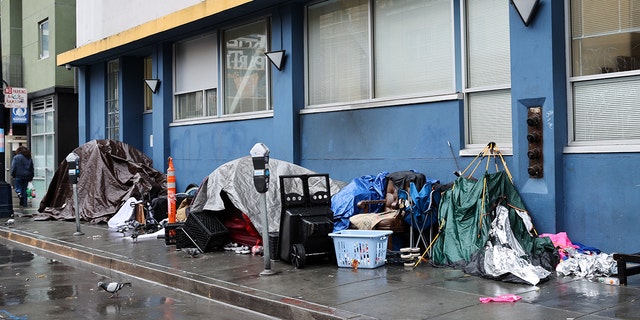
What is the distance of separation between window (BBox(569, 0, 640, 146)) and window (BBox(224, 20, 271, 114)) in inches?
280

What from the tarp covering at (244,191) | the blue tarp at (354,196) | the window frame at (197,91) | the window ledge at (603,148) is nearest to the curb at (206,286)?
the tarp covering at (244,191)

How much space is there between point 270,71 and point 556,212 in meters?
7.41

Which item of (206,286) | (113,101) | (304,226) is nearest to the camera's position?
(206,286)

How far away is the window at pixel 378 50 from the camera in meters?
10.9

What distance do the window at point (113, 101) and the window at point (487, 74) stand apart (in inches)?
490

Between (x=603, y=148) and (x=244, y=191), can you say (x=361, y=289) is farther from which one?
(x=244, y=191)

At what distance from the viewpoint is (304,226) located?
30.7 feet

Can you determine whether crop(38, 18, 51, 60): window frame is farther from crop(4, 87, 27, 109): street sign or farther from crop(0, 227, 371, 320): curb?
crop(0, 227, 371, 320): curb

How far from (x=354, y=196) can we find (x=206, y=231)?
8.25ft

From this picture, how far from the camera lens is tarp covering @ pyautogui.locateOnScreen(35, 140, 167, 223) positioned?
52.4 ft

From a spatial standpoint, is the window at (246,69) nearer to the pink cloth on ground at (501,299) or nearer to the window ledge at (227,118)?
the window ledge at (227,118)

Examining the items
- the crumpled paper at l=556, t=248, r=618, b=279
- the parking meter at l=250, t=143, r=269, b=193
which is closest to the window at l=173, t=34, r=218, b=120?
the parking meter at l=250, t=143, r=269, b=193

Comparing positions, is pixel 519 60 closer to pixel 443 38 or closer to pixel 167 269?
pixel 443 38

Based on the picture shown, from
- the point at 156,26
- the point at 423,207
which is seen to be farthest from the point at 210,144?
the point at 423,207
